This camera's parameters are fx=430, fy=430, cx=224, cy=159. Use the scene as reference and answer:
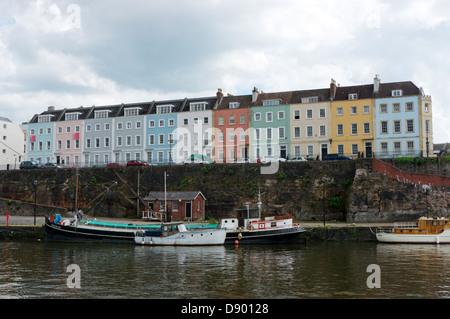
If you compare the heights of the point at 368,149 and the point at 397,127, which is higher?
the point at 397,127

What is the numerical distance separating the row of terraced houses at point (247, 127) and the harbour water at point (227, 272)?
2440 centimetres

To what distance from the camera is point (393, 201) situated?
41156 millimetres

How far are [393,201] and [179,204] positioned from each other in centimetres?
2152

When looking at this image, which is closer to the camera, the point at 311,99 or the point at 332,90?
the point at 332,90

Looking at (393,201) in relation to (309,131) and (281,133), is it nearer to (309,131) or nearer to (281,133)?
(309,131)

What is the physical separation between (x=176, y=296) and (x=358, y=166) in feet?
108

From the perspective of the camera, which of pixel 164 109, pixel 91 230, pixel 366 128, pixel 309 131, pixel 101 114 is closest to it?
pixel 91 230

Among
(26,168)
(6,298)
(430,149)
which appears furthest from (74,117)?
(6,298)

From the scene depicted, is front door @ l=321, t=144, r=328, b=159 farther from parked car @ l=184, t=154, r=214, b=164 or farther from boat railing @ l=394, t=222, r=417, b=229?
boat railing @ l=394, t=222, r=417, b=229

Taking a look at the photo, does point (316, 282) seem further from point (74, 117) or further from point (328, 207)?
point (74, 117)

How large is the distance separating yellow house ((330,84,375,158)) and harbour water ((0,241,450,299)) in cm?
2387

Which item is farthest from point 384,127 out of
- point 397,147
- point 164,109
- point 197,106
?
point 164,109

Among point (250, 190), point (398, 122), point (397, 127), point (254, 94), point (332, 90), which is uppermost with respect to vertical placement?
point (254, 94)

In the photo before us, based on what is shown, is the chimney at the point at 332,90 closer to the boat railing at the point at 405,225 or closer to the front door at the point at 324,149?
the front door at the point at 324,149
